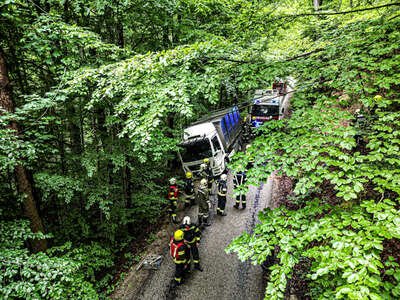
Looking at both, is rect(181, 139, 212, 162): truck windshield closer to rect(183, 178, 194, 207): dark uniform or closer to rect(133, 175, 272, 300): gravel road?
→ rect(183, 178, 194, 207): dark uniform

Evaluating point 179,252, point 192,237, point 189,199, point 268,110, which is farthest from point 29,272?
point 268,110

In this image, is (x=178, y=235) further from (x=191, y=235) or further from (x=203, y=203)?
(x=203, y=203)

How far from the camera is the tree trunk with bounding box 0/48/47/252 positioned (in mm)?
4145

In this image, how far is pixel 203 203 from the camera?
26.2ft

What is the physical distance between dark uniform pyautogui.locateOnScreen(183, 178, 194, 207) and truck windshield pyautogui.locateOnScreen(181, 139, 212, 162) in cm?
185

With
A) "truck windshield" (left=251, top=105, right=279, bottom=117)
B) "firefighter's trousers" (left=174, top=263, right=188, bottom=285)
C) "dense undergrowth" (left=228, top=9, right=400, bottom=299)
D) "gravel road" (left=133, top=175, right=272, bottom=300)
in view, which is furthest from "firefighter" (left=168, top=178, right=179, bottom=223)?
"truck windshield" (left=251, top=105, right=279, bottom=117)

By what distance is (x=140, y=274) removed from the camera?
659cm

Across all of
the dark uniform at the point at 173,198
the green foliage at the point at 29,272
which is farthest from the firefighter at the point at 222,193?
the green foliage at the point at 29,272

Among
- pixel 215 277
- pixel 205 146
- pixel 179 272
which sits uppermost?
pixel 205 146

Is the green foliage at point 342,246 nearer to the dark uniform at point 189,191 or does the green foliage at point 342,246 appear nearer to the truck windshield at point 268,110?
the dark uniform at point 189,191

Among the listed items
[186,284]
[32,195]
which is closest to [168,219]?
[186,284]

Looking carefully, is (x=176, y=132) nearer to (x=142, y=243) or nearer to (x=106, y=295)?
(x=142, y=243)

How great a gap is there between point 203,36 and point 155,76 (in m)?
5.43

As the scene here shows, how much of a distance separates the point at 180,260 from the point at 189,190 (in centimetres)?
369
